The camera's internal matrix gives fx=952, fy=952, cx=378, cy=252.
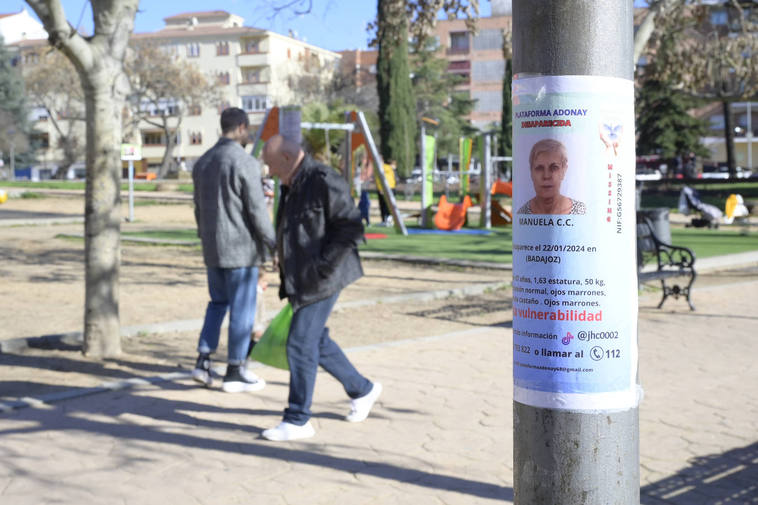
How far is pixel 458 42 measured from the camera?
109 metres

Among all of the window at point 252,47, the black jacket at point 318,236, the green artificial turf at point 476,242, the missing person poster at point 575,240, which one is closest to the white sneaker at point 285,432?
the black jacket at point 318,236

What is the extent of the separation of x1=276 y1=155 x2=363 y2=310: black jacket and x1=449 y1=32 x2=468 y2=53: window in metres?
106

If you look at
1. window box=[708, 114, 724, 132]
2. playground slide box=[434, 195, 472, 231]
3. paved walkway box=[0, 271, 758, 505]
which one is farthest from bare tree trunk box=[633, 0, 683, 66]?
window box=[708, 114, 724, 132]

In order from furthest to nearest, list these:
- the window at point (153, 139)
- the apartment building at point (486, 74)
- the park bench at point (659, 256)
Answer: the window at point (153, 139) → the apartment building at point (486, 74) → the park bench at point (659, 256)

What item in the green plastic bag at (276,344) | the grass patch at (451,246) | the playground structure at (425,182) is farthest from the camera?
the playground structure at (425,182)

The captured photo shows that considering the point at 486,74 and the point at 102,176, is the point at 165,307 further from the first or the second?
the point at 486,74

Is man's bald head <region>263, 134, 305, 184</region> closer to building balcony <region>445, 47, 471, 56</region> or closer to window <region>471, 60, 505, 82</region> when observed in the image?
window <region>471, 60, 505, 82</region>

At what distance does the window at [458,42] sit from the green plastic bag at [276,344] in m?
105

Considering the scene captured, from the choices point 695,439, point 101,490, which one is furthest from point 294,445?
point 695,439

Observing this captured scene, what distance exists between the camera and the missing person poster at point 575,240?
2.38m

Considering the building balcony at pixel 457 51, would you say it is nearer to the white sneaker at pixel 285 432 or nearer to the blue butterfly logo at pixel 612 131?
the white sneaker at pixel 285 432

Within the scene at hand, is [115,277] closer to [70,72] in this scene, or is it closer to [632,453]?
[632,453]

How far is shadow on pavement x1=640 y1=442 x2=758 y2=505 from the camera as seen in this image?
4.48m

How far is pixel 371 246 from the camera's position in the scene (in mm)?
19172
